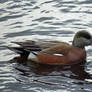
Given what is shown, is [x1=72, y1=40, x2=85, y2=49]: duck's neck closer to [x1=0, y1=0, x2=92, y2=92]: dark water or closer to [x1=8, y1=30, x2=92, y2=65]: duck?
[x1=8, y1=30, x2=92, y2=65]: duck

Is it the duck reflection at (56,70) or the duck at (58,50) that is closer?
the duck reflection at (56,70)

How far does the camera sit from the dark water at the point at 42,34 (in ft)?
34.9

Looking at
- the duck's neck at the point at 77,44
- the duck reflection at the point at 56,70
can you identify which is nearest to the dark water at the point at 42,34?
the duck reflection at the point at 56,70

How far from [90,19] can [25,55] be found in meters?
2.98

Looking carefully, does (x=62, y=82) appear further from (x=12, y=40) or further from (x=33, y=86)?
(x=12, y=40)

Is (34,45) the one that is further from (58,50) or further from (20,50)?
(58,50)

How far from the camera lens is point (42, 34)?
44.3ft

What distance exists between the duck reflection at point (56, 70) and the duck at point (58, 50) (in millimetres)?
132

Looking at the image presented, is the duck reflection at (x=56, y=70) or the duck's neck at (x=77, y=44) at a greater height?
the duck's neck at (x=77, y=44)

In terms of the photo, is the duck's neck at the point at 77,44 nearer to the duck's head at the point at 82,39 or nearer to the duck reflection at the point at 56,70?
the duck's head at the point at 82,39

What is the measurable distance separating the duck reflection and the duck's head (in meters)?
0.53

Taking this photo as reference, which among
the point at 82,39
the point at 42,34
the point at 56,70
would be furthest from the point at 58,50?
the point at 42,34

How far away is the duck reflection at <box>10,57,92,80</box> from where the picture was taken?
11328mm

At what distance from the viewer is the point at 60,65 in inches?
473
